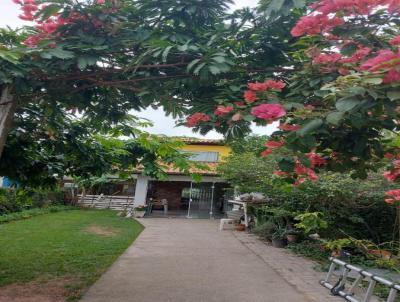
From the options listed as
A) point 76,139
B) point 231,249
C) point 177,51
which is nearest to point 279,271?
point 231,249

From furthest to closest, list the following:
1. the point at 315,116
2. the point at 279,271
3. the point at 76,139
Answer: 1. the point at 279,271
2. the point at 76,139
3. the point at 315,116

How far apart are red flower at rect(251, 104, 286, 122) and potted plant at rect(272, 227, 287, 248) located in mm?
9687

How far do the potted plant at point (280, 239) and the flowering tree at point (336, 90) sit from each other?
864 cm

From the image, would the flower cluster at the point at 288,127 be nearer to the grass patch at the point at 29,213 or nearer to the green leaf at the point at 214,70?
the green leaf at the point at 214,70

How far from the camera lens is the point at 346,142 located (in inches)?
125

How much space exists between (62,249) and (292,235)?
667 centimetres

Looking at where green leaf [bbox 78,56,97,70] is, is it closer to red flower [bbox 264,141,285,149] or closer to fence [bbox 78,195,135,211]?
red flower [bbox 264,141,285,149]

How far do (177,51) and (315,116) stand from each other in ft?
4.74

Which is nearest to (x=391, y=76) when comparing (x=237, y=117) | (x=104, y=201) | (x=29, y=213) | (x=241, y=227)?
(x=237, y=117)

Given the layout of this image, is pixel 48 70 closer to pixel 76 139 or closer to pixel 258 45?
pixel 258 45

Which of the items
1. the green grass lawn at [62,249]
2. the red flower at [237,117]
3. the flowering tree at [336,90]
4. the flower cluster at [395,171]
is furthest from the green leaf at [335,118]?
the green grass lawn at [62,249]

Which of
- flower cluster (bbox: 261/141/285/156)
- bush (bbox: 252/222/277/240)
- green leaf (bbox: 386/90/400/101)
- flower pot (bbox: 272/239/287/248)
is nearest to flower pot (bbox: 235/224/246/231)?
bush (bbox: 252/222/277/240)

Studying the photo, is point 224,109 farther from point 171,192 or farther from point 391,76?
point 171,192

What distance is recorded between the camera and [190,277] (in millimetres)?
7293
